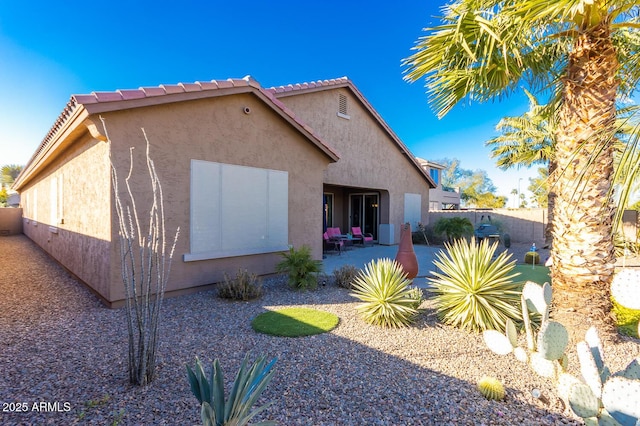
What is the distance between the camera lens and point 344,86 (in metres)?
14.7

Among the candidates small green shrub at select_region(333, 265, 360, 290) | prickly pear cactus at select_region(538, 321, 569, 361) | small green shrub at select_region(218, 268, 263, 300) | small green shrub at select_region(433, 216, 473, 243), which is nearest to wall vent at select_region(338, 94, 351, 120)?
small green shrub at select_region(433, 216, 473, 243)

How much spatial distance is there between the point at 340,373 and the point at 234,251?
5054mm

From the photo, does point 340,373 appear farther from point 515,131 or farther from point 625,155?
point 515,131

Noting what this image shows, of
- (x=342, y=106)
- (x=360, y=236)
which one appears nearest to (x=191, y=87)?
(x=342, y=106)

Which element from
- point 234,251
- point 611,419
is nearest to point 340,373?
point 611,419

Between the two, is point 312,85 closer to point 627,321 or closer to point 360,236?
point 360,236

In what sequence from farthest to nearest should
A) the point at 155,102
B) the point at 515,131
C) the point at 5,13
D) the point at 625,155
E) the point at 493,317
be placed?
the point at 515,131, the point at 5,13, the point at 155,102, the point at 493,317, the point at 625,155

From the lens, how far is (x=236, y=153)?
811 centimetres

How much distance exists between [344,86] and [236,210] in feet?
31.6

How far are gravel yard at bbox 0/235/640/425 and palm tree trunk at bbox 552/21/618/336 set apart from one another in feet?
3.11

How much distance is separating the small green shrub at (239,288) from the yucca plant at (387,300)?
2674 millimetres

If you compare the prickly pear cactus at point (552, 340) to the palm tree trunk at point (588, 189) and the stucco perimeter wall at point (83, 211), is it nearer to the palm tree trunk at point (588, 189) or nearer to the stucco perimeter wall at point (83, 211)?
the palm tree trunk at point (588, 189)

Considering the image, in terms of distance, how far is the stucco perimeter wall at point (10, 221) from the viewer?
22.0m

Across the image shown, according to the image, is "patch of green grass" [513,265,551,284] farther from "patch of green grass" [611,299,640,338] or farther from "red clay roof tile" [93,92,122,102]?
"red clay roof tile" [93,92,122,102]
